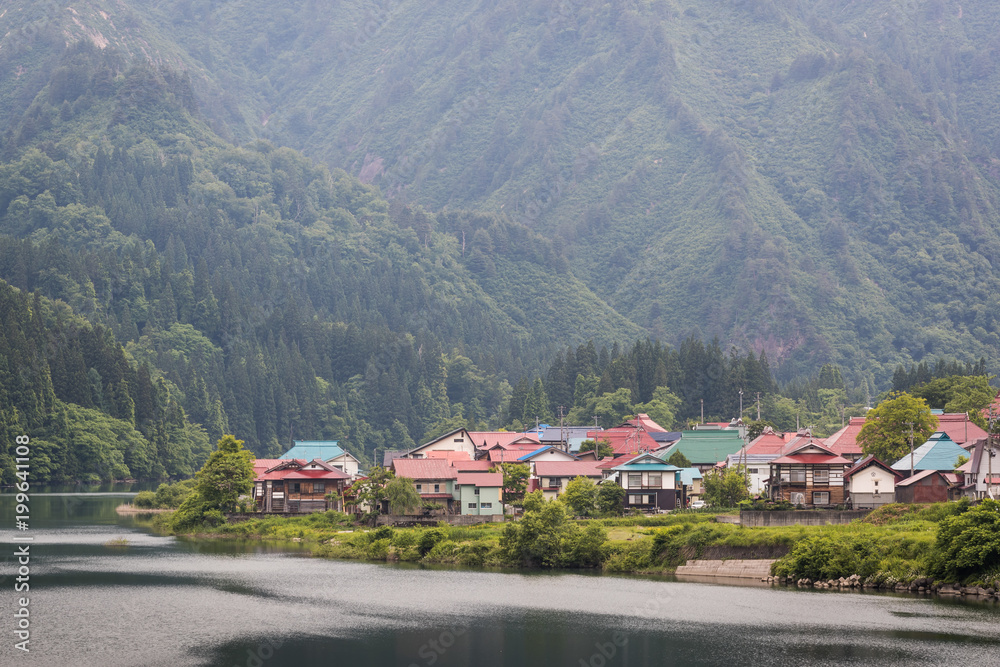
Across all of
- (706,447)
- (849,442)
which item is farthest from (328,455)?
(849,442)

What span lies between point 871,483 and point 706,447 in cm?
3066

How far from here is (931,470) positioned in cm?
7288

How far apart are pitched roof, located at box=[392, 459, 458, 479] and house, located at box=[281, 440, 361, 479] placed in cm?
2718

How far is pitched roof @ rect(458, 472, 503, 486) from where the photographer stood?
8156cm

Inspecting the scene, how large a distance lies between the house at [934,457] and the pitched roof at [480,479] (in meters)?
25.6

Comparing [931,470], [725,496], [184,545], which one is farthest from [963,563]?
[184,545]

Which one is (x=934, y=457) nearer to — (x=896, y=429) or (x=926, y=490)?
(x=926, y=490)

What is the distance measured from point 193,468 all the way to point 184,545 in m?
83.4

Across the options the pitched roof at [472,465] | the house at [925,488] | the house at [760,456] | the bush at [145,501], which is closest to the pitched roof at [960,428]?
the house at [760,456]

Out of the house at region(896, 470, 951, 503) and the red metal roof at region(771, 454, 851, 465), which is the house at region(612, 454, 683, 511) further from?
the house at region(896, 470, 951, 503)

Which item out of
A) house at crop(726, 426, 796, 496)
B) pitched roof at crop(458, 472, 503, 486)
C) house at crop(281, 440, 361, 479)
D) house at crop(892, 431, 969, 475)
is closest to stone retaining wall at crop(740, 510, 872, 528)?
house at crop(892, 431, 969, 475)

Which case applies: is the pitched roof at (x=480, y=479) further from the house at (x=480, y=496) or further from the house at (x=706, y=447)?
the house at (x=706, y=447)

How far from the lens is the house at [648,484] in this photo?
8106 centimetres

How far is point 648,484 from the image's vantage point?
268 ft
